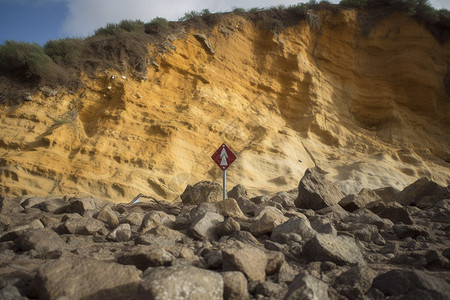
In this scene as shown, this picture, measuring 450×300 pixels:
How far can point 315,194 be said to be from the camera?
4484mm

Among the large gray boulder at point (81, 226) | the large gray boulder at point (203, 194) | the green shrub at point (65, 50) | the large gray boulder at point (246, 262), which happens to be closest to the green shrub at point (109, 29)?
the green shrub at point (65, 50)

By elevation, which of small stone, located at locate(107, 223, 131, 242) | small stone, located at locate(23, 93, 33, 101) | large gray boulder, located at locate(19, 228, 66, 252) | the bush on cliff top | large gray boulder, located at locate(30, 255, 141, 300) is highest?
the bush on cliff top

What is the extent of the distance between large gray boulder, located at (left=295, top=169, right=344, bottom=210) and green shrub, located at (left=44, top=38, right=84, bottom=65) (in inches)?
335

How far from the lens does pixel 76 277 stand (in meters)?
1.54

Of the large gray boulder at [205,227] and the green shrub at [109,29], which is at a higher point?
the green shrub at [109,29]

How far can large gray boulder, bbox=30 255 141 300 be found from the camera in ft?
4.83

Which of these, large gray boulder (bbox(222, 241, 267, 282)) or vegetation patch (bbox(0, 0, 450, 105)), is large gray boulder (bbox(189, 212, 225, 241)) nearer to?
large gray boulder (bbox(222, 241, 267, 282))

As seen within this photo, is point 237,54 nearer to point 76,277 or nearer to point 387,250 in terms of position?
point 387,250

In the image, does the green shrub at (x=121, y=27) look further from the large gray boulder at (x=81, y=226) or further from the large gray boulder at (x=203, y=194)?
the large gray boulder at (x=81, y=226)

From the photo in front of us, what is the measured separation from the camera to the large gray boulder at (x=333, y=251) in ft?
7.10

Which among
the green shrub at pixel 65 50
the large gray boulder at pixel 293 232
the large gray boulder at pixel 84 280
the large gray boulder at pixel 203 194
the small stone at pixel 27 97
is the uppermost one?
the green shrub at pixel 65 50

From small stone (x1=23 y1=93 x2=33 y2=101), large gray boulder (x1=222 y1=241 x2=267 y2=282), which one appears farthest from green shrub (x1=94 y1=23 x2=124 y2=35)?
large gray boulder (x1=222 y1=241 x2=267 y2=282)

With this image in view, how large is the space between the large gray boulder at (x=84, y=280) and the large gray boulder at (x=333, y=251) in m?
1.28

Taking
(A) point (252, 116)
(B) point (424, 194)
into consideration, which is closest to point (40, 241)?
(B) point (424, 194)
